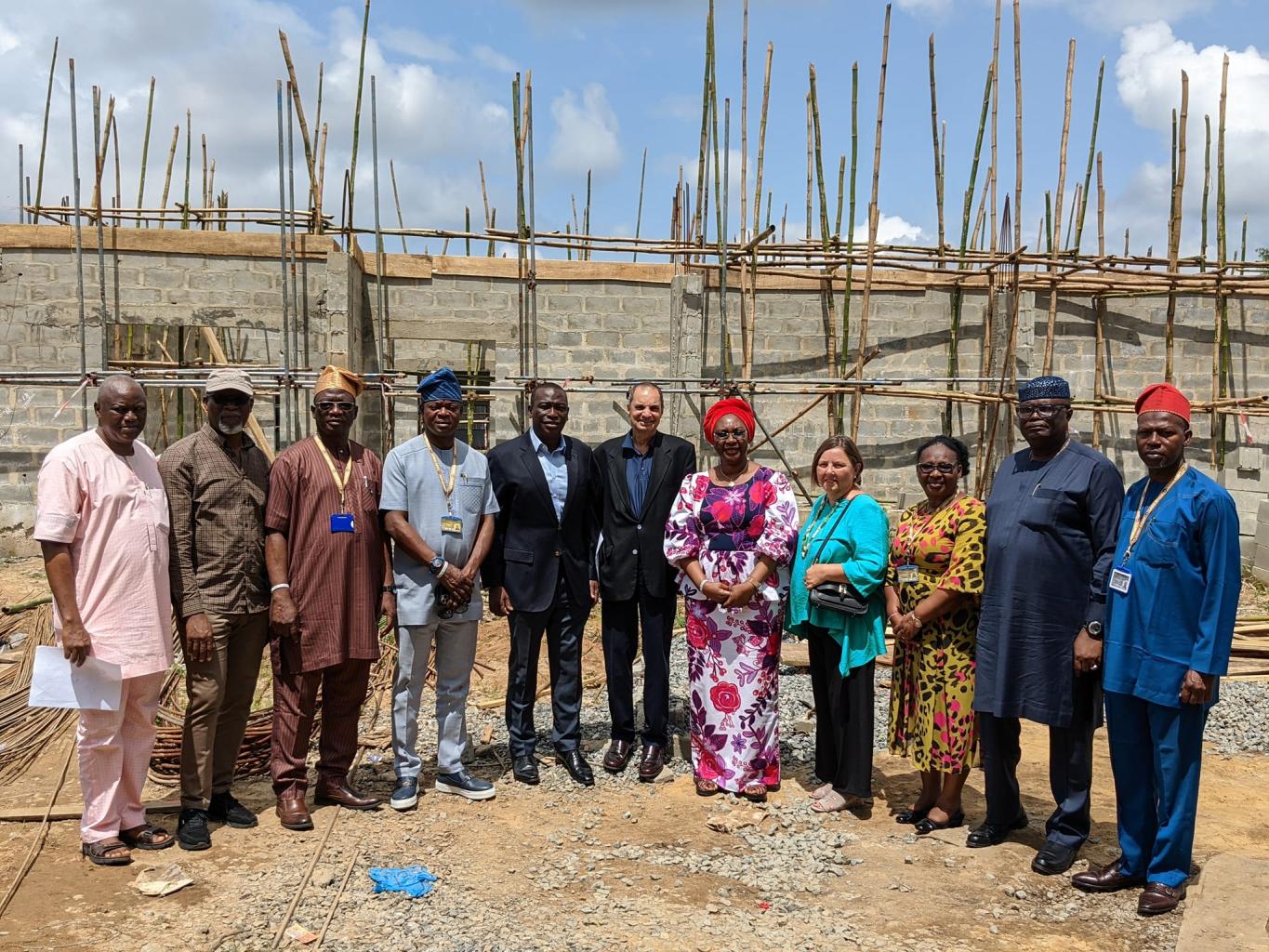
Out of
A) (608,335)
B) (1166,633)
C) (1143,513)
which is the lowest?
(1166,633)

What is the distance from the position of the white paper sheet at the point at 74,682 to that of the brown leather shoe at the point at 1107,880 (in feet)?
11.5

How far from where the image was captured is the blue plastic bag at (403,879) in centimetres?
358

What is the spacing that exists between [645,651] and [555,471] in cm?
98

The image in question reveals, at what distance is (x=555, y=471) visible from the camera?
15.3 feet

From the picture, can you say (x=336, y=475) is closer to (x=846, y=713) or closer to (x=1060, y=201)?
(x=846, y=713)

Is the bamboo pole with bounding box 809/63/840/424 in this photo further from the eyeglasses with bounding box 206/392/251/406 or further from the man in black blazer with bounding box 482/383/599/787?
the eyeglasses with bounding box 206/392/251/406

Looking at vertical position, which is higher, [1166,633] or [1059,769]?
[1166,633]

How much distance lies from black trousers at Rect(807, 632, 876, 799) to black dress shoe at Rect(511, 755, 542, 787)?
4.44 ft

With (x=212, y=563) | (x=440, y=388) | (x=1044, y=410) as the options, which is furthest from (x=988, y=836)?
(x=212, y=563)

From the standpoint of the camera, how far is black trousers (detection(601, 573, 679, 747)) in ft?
15.5

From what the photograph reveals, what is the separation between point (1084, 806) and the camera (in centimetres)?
378

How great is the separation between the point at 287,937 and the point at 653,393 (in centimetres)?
262

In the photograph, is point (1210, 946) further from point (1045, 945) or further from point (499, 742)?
point (499, 742)

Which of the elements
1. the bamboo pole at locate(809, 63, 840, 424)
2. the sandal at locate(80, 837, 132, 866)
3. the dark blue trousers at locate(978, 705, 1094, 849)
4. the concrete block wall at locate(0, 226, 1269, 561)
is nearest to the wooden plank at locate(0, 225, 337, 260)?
the concrete block wall at locate(0, 226, 1269, 561)
